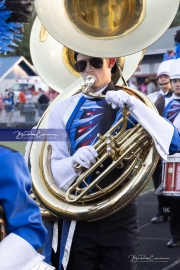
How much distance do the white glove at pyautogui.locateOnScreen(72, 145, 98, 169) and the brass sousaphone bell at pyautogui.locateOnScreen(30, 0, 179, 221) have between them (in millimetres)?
43

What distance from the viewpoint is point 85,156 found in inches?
120

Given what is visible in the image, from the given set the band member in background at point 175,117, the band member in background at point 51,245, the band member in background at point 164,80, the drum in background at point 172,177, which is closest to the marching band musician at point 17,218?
the band member in background at point 51,245

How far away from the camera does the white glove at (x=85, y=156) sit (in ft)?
10.0

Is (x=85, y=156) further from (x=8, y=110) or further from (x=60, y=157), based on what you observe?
(x=8, y=110)

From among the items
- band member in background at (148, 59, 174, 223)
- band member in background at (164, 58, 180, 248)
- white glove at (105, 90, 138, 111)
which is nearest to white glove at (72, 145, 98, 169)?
white glove at (105, 90, 138, 111)

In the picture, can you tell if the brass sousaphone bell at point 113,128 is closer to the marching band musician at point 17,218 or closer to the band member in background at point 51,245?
the band member in background at point 51,245

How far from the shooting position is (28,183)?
2.00 m

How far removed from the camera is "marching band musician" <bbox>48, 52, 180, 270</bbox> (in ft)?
10.1

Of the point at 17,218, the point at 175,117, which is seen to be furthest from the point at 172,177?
the point at 17,218

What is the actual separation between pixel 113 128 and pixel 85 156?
210mm

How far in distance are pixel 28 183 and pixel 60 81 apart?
1995mm

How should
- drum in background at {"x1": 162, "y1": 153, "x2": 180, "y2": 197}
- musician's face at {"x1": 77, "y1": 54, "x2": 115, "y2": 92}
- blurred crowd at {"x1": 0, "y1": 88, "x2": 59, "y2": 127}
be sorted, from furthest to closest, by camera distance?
drum in background at {"x1": 162, "y1": 153, "x2": 180, "y2": 197}
musician's face at {"x1": 77, "y1": 54, "x2": 115, "y2": 92}
blurred crowd at {"x1": 0, "y1": 88, "x2": 59, "y2": 127}

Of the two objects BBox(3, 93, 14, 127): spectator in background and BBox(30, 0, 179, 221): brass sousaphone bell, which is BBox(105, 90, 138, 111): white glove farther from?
BBox(3, 93, 14, 127): spectator in background

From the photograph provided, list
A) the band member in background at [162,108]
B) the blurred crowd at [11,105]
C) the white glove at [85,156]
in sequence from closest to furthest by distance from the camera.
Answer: the blurred crowd at [11,105], the white glove at [85,156], the band member in background at [162,108]
